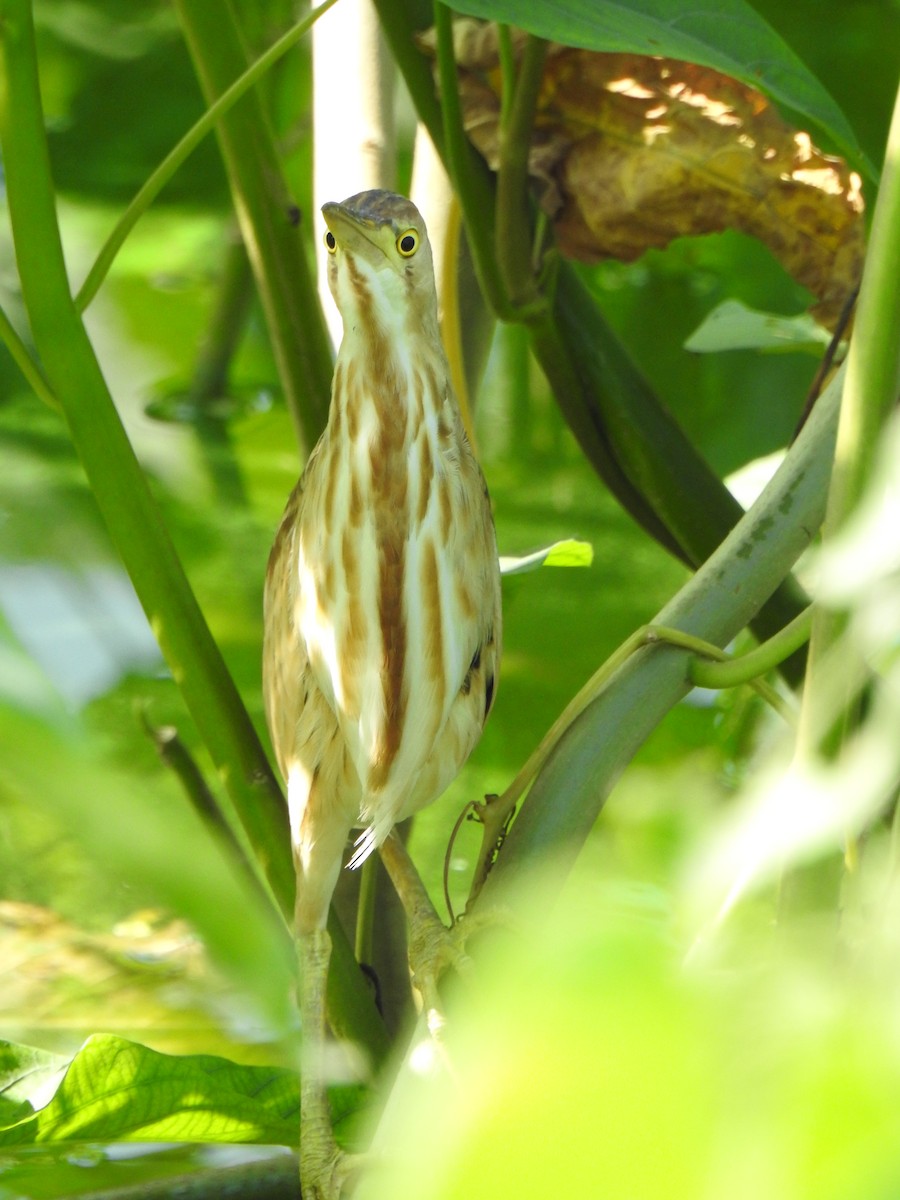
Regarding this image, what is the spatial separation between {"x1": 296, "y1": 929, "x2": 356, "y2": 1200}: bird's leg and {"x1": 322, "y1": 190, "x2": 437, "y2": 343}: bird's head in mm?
289

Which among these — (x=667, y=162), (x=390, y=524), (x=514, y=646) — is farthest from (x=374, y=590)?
(x=514, y=646)

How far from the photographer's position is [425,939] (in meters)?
0.67

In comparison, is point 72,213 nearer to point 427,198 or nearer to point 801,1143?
point 427,198

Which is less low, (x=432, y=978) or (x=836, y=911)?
(x=836, y=911)

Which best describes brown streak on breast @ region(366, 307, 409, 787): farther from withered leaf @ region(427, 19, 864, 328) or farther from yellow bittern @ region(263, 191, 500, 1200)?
withered leaf @ region(427, 19, 864, 328)

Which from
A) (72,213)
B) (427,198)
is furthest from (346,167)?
(72,213)

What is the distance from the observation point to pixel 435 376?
0.64 m

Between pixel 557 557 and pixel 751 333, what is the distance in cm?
27

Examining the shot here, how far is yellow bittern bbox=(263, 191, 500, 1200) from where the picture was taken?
0.62 metres

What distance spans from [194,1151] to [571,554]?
388mm

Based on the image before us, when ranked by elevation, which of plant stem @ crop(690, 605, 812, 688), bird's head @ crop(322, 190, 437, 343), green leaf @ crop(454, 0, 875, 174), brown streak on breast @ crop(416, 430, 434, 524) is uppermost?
green leaf @ crop(454, 0, 875, 174)

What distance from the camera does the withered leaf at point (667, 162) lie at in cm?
85

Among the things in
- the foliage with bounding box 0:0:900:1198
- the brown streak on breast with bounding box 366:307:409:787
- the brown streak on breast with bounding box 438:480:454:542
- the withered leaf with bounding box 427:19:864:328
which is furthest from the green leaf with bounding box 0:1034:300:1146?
the withered leaf with bounding box 427:19:864:328

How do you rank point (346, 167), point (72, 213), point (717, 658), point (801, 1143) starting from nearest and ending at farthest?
1. point (801, 1143)
2. point (717, 658)
3. point (346, 167)
4. point (72, 213)
